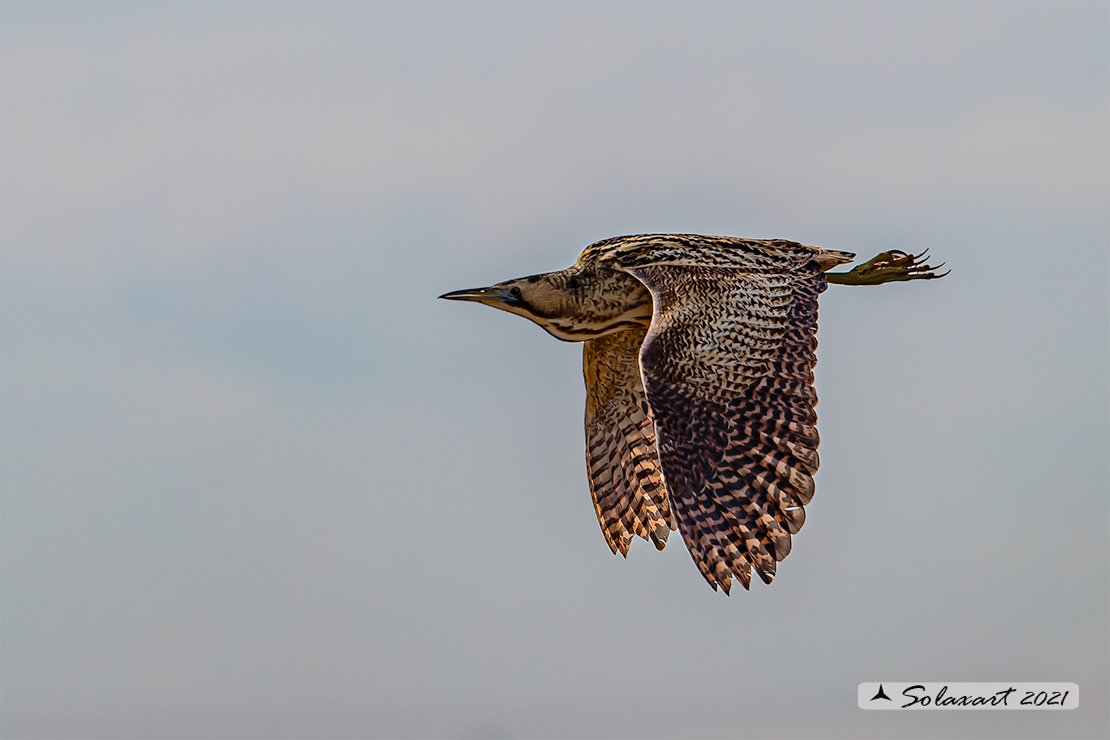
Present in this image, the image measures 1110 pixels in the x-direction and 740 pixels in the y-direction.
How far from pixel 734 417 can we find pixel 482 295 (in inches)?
121

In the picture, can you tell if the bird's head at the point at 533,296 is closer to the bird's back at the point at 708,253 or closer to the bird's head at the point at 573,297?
the bird's head at the point at 573,297

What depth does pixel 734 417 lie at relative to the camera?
13.8 m

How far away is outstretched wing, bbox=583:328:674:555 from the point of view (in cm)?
1698

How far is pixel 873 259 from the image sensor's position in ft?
54.2

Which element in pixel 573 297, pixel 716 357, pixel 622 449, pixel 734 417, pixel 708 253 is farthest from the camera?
pixel 622 449

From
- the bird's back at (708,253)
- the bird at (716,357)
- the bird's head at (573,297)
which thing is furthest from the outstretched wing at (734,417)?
the bird's head at (573,297)

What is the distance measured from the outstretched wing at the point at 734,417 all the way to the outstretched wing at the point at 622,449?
262cm

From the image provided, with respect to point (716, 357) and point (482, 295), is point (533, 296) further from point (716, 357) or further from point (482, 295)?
point (716, 357)

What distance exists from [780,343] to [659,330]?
97 cm

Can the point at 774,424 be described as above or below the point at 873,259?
below

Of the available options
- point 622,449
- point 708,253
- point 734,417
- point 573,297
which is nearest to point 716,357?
point 734,417

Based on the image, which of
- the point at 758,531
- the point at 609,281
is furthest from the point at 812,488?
the point at 609,281

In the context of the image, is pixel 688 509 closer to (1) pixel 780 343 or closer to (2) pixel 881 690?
(1) pixel 780 343

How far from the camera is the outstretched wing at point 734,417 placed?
44.0 ft
